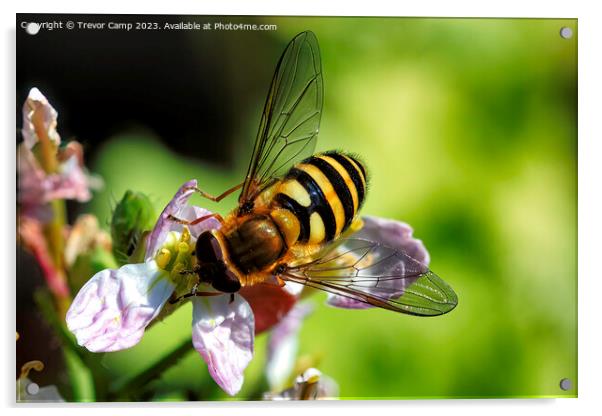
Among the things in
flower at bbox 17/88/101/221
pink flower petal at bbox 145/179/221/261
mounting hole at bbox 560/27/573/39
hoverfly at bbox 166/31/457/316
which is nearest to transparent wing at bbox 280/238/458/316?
hoverfly at bbox 166/31/457/316

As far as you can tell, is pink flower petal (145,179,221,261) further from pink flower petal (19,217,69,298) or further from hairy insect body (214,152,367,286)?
pink flower petal (19,217,69,298)

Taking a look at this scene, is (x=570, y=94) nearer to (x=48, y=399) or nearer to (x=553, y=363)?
(x=553, y=363)

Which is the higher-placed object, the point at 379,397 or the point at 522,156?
the point at 522,156

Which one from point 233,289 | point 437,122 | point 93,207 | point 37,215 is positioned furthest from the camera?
point 437,122
